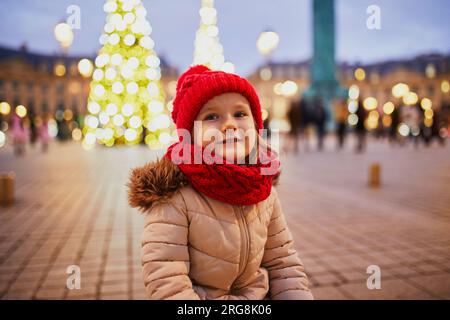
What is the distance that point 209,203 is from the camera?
1.63m

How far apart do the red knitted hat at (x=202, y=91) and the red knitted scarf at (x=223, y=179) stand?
0.14 metres

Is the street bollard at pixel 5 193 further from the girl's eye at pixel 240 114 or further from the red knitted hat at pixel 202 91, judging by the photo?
the girl's eye at pixel 240 114

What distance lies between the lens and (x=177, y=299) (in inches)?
56.4

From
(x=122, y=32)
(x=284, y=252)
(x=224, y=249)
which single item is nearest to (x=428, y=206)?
(x=284, y=252)

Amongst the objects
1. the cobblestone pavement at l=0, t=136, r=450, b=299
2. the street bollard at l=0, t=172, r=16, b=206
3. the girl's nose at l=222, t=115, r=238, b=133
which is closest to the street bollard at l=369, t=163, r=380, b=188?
the cobblestone pavement at l=0, t=136, r=450, b=299

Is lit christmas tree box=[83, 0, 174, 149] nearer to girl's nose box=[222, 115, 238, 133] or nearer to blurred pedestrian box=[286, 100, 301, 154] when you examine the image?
blurred pedestrian box=[286, 100, 301, 154]

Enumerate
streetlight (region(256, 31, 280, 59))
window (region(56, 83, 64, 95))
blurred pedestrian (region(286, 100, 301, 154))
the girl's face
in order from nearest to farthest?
the girl's face
streetlight (region(256, 31, 280, 59))
blurred pedestrian (region(286, 100, 301, 154))
window (region(56, 83, 64, 95))

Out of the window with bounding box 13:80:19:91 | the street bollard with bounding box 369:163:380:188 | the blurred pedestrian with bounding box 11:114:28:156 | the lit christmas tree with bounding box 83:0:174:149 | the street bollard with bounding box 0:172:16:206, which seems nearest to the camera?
the street bollard with bounding box 0:172:16:206

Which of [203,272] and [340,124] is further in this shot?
[340,124]

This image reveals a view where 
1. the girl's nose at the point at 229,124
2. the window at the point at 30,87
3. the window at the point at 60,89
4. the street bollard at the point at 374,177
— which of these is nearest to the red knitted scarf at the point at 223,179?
the girl's nose at the point at 229,124

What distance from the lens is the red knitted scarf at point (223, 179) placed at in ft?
5.13

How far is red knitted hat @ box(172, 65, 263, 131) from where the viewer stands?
64.2 inches
